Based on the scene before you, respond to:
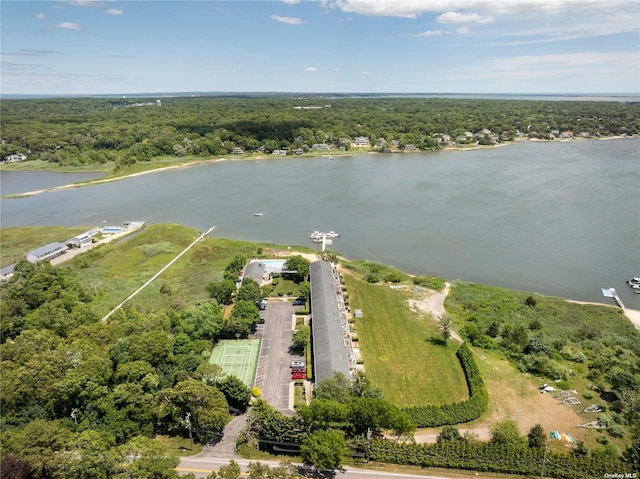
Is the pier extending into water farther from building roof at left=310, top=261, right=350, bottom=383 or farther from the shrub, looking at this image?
building roof at left=310, top=261, right=350, bottom=383

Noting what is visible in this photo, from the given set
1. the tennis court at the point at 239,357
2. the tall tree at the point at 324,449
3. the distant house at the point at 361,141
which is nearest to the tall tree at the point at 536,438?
the tall tree at the point at 324,449

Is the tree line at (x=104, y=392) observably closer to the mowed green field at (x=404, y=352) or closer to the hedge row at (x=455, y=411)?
the mowed green field at (x=404, y=352)

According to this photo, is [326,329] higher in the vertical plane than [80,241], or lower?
higher

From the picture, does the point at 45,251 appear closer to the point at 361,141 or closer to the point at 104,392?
the point at 104,392

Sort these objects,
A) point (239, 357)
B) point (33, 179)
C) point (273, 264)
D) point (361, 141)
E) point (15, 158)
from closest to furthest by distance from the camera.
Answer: point (239, 357) → point (273, 264) → point (33, 179) → point (15, 158) → point (361, 141)

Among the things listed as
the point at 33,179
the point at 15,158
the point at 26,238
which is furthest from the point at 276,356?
the point at 15,158

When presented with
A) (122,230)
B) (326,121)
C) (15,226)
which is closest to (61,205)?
(15,226)
